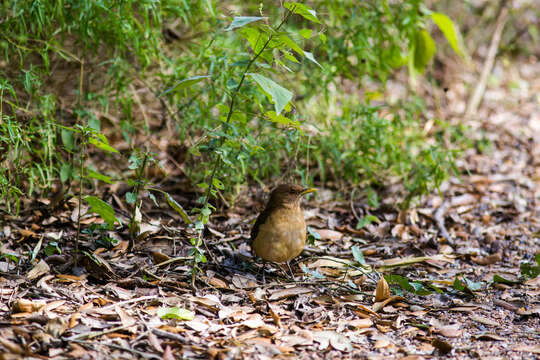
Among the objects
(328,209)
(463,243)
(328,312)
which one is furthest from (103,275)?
(463,243)

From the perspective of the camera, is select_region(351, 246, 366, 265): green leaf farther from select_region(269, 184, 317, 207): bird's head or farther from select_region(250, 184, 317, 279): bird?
select_region(269, 184, 317, 207): bird's head

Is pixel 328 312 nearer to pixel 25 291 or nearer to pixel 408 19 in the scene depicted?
pixel 25 291

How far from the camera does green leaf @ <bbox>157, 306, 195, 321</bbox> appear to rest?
298 cm

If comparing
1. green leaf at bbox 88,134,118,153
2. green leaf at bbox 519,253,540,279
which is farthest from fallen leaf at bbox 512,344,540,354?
green leaf at bbox 88,134,118,153

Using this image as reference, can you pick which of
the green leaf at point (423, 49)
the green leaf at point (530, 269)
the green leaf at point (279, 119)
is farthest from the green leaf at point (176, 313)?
the green leaf at point (423, 49)

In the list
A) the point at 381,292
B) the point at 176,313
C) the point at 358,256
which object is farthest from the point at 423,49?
the point at 176,313

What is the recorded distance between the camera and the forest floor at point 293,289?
2801 millimetres

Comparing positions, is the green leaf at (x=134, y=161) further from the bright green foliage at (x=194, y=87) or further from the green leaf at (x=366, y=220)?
the green leaf at (x=366, y=220)

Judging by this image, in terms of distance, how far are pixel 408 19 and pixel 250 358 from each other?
3216mm

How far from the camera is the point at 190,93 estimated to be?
188 inches

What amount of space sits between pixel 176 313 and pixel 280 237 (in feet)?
3.12

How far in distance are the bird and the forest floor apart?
194 mm

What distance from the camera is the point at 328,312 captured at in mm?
3289

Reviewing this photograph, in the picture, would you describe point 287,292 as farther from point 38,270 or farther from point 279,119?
point 38,270
